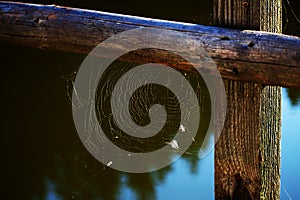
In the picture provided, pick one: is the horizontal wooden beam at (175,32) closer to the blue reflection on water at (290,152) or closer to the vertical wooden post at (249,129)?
the vertical wooden post at (249,129)

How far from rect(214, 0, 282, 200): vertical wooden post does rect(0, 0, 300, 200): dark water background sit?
133 centimetres

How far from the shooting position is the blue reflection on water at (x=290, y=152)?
328 cm

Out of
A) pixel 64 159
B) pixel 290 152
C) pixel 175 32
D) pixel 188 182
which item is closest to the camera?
pixel 175 32

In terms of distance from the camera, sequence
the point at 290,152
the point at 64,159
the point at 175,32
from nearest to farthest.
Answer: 1. the point at 175,32
2. the point at 290,152
3. the point at 64,159

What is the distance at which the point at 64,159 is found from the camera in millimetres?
3908

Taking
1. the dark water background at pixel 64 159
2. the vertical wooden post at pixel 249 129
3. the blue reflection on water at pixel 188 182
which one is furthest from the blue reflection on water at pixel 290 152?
the vertical wooden post at pixel 249 129

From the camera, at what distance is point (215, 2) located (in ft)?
5.52

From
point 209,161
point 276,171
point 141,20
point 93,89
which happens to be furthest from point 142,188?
point 141,20

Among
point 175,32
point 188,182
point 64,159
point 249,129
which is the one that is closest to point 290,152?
point 188,182

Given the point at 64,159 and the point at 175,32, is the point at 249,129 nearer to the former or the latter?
the point at 175,32

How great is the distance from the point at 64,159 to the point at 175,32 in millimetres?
2410

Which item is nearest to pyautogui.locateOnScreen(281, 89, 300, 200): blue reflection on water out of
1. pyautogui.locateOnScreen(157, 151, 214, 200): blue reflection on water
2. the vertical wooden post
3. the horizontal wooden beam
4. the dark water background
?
the dark water background

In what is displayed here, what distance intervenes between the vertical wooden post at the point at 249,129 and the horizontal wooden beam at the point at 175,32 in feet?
0.17

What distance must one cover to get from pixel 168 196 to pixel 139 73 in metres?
1.00
